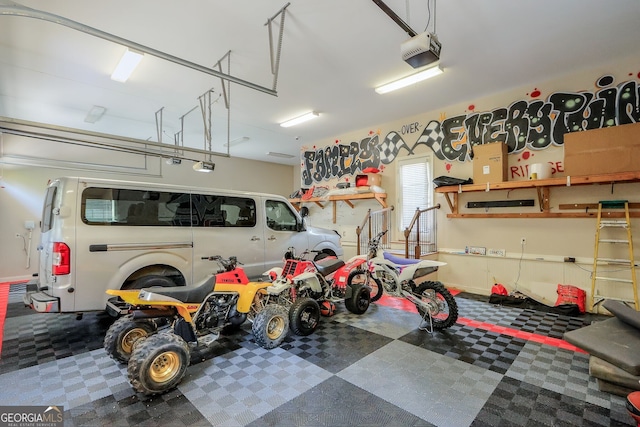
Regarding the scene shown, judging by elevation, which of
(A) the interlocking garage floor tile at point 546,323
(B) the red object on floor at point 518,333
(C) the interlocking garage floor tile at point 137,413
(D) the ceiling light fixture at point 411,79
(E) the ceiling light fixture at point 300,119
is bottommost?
(A) the interlocking garage floor tile at point 546,323

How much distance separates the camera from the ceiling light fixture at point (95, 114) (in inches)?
229

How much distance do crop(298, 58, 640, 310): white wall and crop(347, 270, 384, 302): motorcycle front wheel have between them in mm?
1775

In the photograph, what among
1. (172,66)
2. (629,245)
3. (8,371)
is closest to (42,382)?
(8,371)

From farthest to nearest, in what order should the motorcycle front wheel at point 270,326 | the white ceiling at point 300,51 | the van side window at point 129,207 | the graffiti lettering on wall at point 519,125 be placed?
the graffiti lettering on wall at point 519,125 < the van side window at point 129,207 < the white ceiling at point 300,51 < the motorcycle front wheel at point 270,326

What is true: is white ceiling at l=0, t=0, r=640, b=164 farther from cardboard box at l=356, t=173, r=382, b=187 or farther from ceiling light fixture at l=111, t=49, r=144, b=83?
cardboard box at l=356, t=173, r=382, b=187

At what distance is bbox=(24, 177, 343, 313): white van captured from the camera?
3092 millimetres

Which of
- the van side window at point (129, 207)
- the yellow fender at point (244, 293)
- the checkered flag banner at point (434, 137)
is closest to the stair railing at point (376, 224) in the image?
the checkered flag banner at point (434, 137)

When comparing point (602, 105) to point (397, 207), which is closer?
point (602, 105)

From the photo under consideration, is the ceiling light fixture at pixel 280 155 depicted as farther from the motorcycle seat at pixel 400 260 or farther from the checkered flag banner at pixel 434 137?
the motorcycle seat at pixel 400 260

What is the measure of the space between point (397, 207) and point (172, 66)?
195 inches

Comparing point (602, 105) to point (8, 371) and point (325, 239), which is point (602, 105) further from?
point (8, 371)

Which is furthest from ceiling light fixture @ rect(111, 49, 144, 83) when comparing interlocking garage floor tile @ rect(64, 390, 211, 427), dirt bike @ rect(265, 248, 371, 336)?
interlocking garage floor tile @ rect(64, 390, 211, 427)

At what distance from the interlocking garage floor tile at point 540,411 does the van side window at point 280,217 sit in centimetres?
362

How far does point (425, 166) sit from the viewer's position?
6.24m
